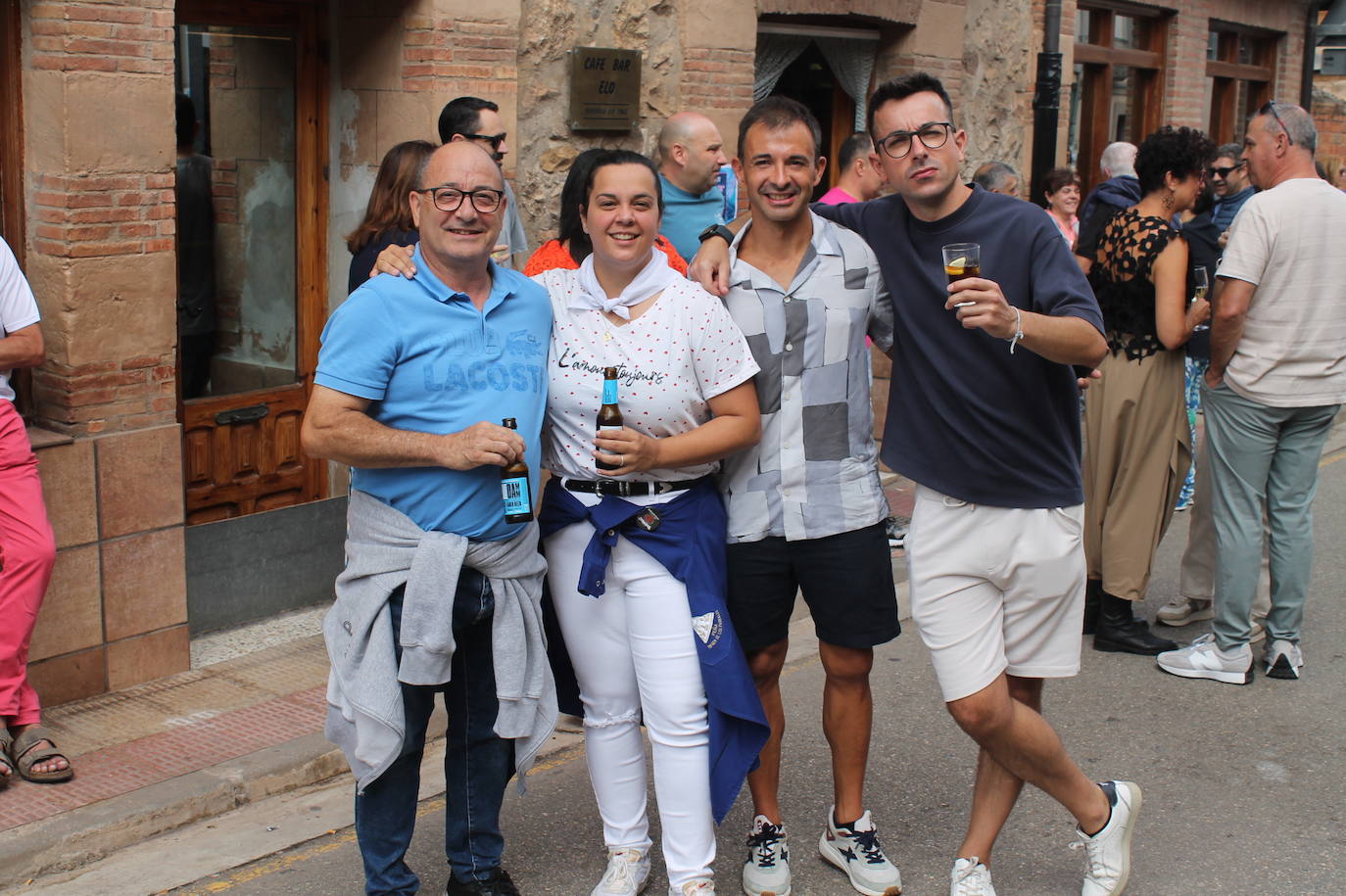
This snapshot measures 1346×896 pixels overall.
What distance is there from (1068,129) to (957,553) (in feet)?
33.2

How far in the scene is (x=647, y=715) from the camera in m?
4.07

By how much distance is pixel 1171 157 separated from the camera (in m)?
6.11

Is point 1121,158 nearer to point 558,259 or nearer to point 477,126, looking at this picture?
point 477,126

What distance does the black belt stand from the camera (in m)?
3.99

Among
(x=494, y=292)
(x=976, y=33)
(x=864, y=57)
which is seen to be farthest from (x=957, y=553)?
(x=976, y=33)

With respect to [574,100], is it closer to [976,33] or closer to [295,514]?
[295,514]

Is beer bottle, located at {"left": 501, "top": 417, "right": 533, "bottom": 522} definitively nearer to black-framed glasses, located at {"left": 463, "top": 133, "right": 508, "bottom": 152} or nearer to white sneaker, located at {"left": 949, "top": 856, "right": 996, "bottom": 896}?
white sneaker, located at {"left": 949, "top": 856, "right": 996, "bottom": 896}

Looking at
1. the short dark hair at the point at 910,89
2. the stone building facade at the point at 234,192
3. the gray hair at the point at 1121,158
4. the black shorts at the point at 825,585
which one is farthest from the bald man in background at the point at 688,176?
the gray hair at the point at 1121,158

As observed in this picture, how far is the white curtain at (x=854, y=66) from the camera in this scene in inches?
408

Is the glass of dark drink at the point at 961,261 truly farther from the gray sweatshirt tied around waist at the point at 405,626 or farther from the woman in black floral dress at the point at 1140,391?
the woman in black floral dress at the point at 1140,391

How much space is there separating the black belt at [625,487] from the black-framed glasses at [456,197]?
0.76 metres

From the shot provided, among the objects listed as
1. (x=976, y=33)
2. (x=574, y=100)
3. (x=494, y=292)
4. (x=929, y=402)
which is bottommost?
(x=929, y=402)

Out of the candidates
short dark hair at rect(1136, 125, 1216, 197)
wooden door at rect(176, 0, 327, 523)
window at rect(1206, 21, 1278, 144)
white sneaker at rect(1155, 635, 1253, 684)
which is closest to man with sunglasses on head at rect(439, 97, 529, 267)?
wooden door at rect(176, 0, 327, 523)

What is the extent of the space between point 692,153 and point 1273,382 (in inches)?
100
